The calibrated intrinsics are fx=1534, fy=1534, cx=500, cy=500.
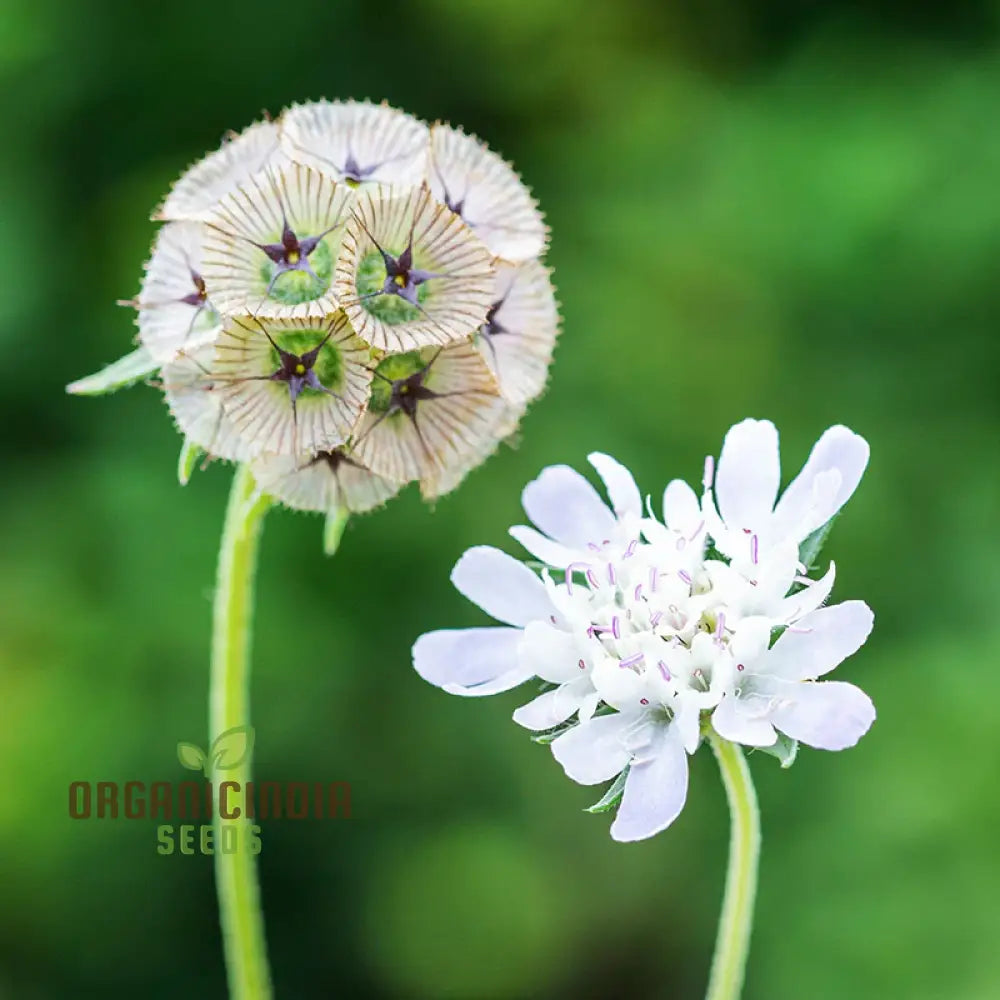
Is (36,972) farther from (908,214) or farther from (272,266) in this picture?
(908,214)

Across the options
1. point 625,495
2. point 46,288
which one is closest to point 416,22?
point 46,288

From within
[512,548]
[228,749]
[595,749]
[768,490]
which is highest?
[512,548]

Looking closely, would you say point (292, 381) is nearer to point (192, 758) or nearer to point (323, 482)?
point (323, 482)

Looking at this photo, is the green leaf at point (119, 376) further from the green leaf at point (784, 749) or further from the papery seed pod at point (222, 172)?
the green leaf at point (784, 749)

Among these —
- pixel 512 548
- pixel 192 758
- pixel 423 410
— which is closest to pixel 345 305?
pixel 423 410

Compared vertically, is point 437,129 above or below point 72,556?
below
